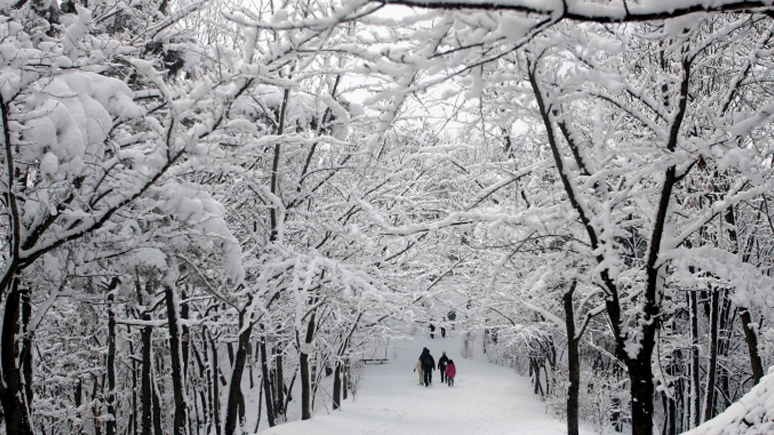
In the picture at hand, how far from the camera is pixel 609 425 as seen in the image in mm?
12719

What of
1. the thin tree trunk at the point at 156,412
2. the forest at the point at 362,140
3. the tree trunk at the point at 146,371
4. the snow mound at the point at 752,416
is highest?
the forest at the point at 362,140

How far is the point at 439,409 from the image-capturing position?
45.5ft

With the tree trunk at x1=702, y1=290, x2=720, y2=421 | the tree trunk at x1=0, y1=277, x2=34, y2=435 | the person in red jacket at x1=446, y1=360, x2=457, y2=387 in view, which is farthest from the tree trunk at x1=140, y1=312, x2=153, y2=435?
the person in red jacket at x1=446, y1=360, x2=457, y2=387

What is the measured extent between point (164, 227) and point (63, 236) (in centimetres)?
91

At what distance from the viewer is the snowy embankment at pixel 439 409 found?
974cm

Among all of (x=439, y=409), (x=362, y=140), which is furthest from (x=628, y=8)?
(x=439, y=409)

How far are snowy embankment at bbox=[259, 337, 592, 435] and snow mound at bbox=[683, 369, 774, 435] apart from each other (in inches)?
244

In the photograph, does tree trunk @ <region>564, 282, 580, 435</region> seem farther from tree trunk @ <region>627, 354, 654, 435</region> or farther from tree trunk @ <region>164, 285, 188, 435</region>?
tree trunk @ <region>164, 285, 188, 435</region>

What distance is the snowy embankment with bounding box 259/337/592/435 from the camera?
9.74 meters

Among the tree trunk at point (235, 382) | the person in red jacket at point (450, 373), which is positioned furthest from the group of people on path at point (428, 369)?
the tree trunk at point (235, 382)

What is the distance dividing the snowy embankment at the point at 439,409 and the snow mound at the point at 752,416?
6.19 m

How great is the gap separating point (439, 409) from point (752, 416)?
11829mm

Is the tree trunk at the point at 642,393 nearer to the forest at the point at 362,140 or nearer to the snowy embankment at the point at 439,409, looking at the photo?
the forest at the point at 362,140

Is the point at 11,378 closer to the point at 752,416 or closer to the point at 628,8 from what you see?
the point at 628,8
